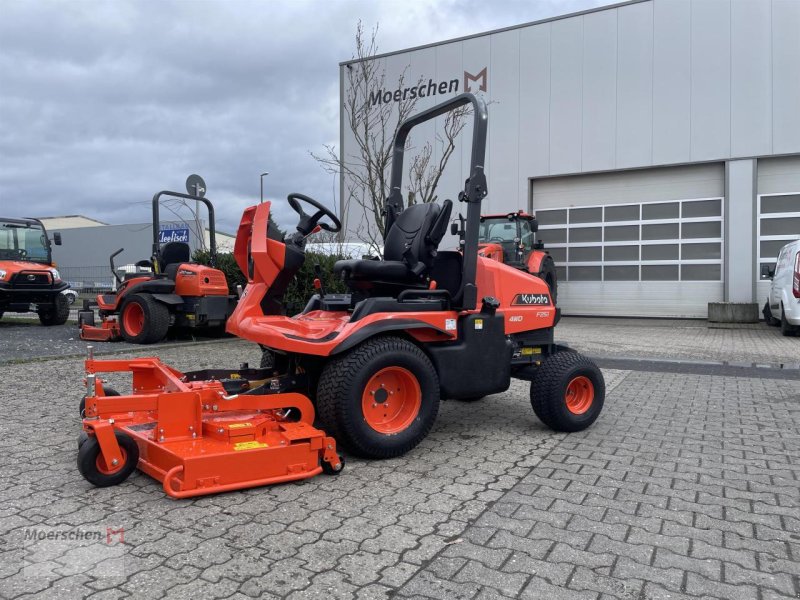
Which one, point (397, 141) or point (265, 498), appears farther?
point (397, 141)

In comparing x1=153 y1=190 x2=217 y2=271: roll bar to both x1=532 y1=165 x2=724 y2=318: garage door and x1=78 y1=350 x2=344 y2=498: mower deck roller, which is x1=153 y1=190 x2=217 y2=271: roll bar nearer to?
x1=78 y1=350 x2=344 y2=498: mower deck roller

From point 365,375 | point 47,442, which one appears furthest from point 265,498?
point 47,442

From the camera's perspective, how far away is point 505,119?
62.5ft

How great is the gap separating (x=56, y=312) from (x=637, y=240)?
14760 millimetres

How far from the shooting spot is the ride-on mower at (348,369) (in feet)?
12.3

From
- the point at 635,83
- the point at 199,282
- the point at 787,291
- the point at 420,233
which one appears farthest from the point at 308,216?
the point at 635,83

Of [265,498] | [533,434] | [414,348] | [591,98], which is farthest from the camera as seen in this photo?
[591,98]

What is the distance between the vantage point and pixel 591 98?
58.3ft

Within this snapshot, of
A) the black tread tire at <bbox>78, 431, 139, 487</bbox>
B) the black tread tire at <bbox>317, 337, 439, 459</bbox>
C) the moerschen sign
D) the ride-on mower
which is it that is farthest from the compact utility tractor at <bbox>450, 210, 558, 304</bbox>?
the black tread tire at <bbox>78, 431, 139, 487</bbox>

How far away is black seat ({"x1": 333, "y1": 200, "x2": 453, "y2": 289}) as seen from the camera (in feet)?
15.8

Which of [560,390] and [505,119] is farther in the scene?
[505,119]

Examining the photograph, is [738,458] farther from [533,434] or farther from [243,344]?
[243,344]

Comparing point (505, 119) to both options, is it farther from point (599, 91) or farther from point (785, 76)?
point (785, 76)

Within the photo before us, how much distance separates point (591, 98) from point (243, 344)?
1219cm
